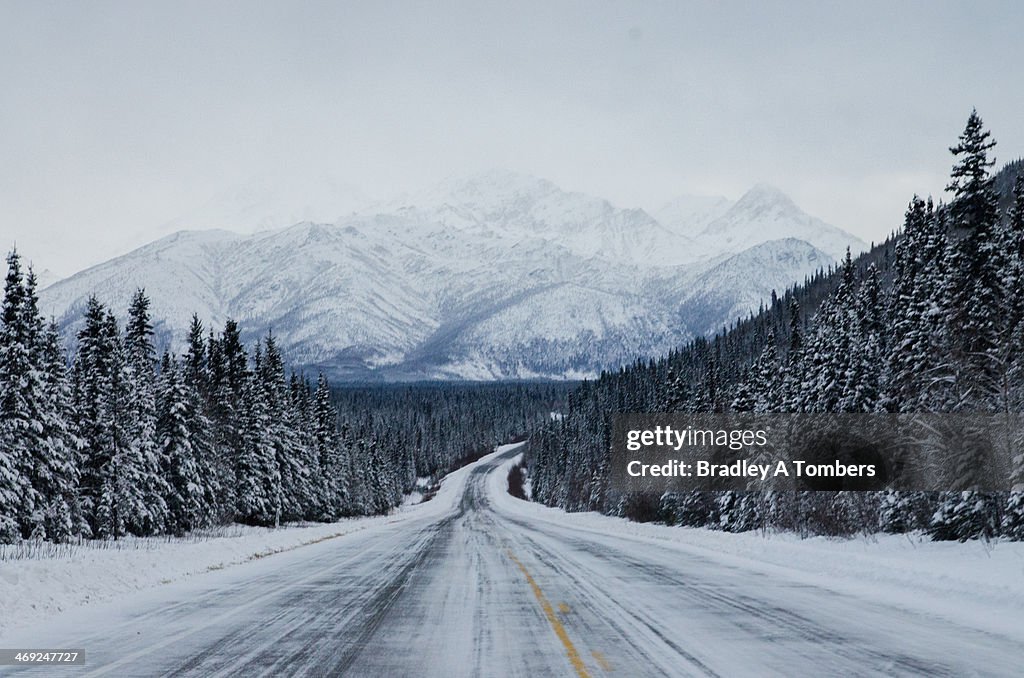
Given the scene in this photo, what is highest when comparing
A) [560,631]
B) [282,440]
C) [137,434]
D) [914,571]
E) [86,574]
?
[137,434]

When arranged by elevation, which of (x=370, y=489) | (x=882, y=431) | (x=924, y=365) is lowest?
(x=370, y=489)

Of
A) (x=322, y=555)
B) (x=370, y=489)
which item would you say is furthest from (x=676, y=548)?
(x=370, y=489)

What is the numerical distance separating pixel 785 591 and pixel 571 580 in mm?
4166

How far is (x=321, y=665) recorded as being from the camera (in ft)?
27.0

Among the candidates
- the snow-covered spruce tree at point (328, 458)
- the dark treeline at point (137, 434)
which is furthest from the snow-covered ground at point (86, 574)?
the snow-covered spruce tree at point (328, 458)

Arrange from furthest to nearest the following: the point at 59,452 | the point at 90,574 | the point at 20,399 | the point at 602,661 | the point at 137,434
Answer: the point at 137,434
the point at 59,452
the point at 20,399
the point at 90,574
the point at 602,661

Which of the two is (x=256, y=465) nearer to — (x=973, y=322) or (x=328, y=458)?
(x=328, y=458)

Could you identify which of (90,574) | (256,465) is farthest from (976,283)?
(256,465)

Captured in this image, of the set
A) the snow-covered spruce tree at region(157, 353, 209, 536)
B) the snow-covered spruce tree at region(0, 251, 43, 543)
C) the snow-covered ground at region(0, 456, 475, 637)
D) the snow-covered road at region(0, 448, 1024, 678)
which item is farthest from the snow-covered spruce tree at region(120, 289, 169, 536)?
the snow-covered road at region(0, 448, 1024, 678)

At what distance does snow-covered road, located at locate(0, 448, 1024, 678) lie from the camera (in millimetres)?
8164

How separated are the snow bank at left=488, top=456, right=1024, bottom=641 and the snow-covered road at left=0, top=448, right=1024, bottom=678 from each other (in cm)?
48

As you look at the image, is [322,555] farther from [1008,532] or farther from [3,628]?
[1008,532]

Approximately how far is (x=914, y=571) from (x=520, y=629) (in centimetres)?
957

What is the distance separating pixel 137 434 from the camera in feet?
123
